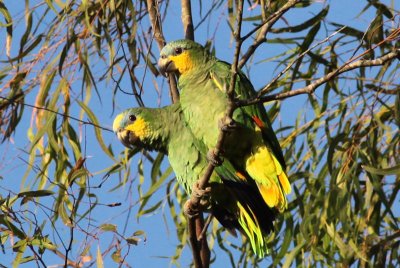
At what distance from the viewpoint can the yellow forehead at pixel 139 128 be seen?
109 inches

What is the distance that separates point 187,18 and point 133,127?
41cm

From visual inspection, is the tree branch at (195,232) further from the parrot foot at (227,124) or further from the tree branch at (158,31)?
the parrot foot at (227,124)

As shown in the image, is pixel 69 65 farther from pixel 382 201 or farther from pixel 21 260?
pixel 382 201

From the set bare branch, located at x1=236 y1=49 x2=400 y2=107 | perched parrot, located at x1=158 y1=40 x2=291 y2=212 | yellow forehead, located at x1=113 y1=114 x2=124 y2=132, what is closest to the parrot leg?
perched parrot, located at x1=158 y1=40 x2=291 y2=212

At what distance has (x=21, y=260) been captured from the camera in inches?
90.3

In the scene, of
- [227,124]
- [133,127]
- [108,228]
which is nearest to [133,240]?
[108,228]

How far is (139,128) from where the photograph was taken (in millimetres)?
2783

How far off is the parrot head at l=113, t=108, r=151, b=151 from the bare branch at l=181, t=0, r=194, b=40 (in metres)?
0.31

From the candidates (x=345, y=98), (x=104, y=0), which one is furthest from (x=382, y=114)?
(x=104, y=0)

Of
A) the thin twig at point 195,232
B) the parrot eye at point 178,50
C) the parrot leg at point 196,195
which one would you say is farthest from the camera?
the parrot eye at point 178,50

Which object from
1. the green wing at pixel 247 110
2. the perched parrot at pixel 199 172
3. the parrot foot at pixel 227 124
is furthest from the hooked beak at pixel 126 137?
the parrot foot at pixel 227 124

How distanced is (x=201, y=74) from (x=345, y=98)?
70cm

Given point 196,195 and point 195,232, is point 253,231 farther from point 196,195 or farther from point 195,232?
point 195,232

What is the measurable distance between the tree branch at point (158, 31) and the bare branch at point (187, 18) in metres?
0.08
